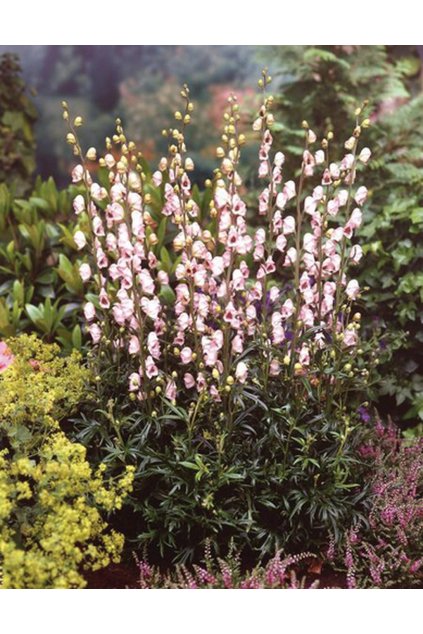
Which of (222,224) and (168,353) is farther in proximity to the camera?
(168,353)

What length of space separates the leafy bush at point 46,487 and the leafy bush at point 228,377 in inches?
7.1

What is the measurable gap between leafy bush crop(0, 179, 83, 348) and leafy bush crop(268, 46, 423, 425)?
1578 mm

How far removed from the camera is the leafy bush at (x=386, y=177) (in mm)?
Result: 4137

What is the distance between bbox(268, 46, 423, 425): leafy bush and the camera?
4.14 meters

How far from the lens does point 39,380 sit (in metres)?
3.24

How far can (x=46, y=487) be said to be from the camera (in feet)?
9.68

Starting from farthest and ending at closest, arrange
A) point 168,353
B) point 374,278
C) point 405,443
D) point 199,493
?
point 374,278 < point 405,443 < point 168,353 < point 199,493

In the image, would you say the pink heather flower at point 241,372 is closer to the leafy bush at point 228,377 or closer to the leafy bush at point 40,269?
the leafy bush at point 228,377

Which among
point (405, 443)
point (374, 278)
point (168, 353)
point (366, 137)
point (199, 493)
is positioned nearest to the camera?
point (199, 493)
